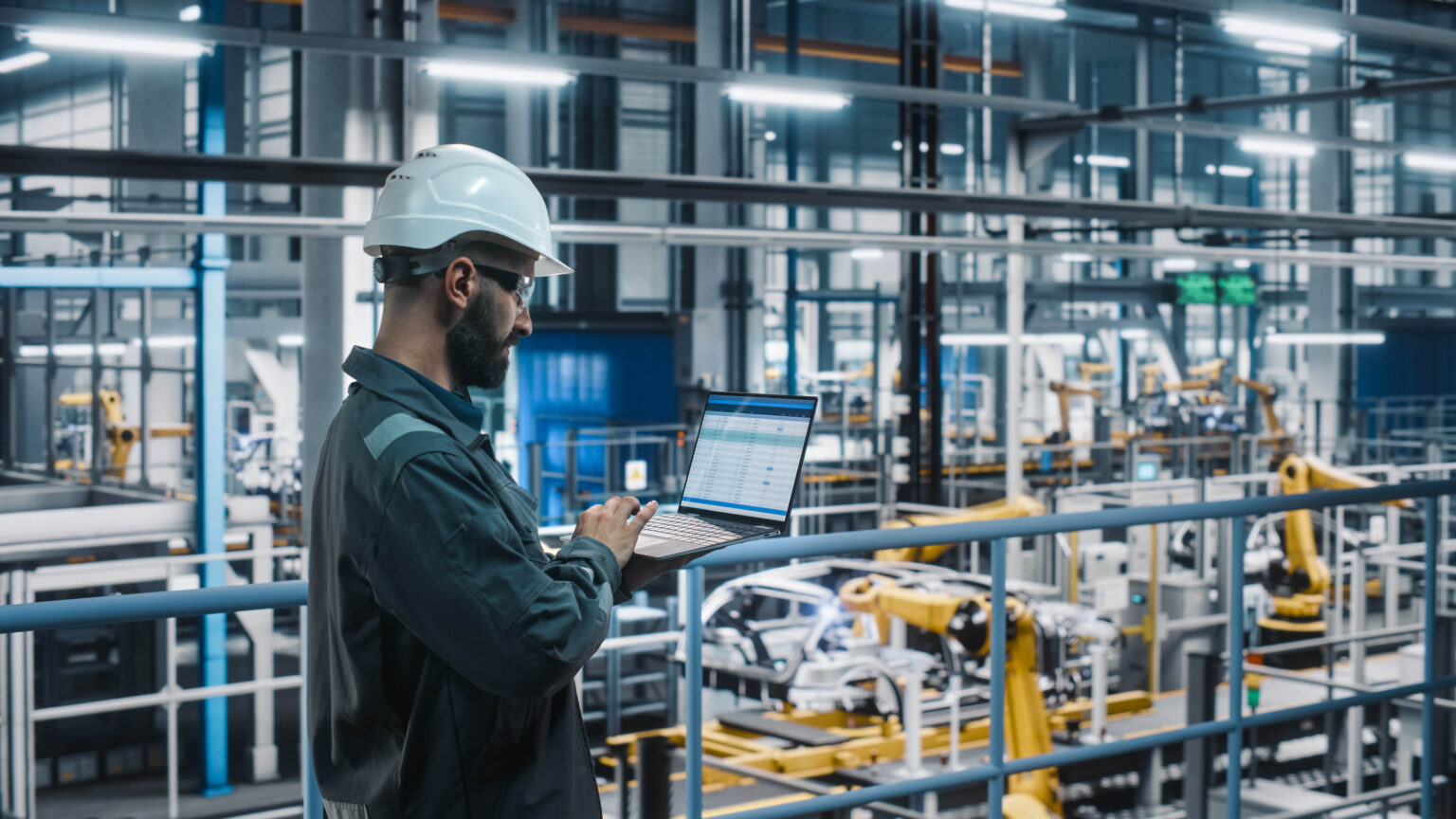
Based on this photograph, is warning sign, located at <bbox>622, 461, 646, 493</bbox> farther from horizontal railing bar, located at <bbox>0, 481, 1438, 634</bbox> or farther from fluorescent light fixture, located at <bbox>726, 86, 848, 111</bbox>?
horizontal railing bar, located at <bbox>0, 481, 1438, 634</bbox>

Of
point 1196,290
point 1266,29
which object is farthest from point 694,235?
point 1196,290

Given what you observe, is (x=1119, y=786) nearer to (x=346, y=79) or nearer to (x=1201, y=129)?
(x=1201, y=129)

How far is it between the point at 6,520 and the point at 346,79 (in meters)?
3.30

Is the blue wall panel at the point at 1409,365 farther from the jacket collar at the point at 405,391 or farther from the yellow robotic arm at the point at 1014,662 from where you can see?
the jacket collar at the point at 405,391

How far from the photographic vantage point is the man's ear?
60.0 inches

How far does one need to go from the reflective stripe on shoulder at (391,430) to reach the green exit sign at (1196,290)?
57.2 feet

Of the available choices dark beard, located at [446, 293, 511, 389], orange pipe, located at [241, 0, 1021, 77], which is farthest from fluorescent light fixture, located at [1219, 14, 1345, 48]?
orange pipe, located at [241, 0, 1021, 77]

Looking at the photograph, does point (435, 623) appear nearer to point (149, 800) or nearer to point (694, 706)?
point (694, 706)

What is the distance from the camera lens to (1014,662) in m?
6.96

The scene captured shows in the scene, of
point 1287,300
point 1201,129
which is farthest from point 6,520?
point 1287,300

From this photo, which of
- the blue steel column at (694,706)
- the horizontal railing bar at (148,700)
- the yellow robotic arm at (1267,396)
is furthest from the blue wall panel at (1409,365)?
the blue steel column at (694,706)

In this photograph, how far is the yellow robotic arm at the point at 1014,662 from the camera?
6.94 meters

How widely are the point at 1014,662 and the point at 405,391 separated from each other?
5902 millimetres

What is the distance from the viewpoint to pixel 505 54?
6262 mm
